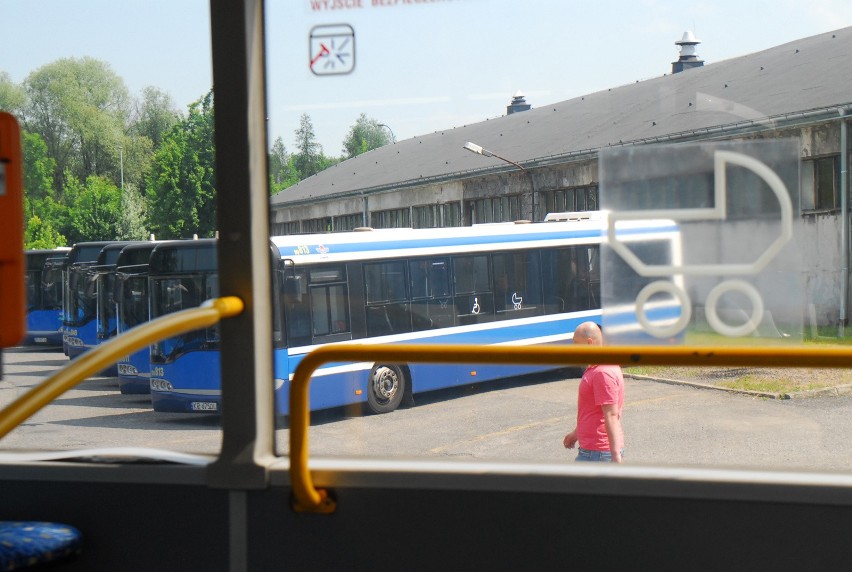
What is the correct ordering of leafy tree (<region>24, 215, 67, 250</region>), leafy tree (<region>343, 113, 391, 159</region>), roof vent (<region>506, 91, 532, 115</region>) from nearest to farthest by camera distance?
1. roof vent (<region>506, 91, 532, 115</region>)
2. leafy tree (<region>343, 113, 391, 159</region>)
3. leafy tree (<region>24, 215, 67, 250</region>)

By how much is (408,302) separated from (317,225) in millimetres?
376

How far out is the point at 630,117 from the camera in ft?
8.29

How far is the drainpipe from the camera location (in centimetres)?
223

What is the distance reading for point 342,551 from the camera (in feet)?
8.85

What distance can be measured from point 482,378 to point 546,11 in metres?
1.00

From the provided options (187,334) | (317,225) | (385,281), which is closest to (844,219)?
(385,281)

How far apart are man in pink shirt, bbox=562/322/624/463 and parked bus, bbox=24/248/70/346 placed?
58.3 inches

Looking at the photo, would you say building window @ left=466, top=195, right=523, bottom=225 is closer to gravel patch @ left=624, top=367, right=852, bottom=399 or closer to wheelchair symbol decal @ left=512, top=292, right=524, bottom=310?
wheelchair symbol decal @ left=512, top=292, right=524, bottom=310

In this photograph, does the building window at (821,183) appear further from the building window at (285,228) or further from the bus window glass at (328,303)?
the building window at (285,228)

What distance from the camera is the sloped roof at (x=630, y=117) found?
2.33 m

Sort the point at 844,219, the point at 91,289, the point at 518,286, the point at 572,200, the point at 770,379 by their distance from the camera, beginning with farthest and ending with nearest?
1. the point at 91,289
2. the point at 518,286
3. the point at 572,200
4. the point at 770,379
5. the point at 844,219

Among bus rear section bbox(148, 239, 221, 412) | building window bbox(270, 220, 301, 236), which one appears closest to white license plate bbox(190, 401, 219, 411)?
bus rear section bbox(148, 239, 221, 412)

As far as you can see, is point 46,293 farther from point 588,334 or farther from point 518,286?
point 588,334

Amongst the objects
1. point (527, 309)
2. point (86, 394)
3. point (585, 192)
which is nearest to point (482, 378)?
point (527, 309)
